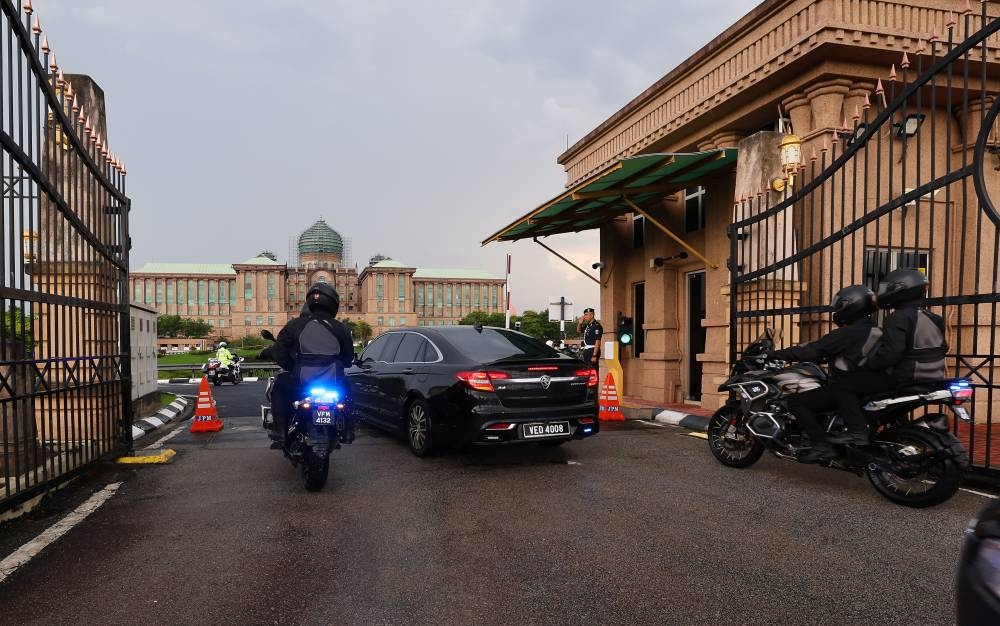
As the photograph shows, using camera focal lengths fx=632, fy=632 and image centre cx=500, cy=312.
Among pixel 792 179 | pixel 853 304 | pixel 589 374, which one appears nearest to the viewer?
pixel 853 304

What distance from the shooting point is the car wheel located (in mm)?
6281

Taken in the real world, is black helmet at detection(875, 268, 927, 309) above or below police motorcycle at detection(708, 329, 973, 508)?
above

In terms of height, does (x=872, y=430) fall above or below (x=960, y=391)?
below

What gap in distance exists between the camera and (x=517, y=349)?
673 centimetres

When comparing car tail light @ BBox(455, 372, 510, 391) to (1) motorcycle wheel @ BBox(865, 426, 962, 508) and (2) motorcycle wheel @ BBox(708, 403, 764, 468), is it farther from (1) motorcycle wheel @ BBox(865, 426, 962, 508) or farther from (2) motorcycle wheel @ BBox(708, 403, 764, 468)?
(1) motorcycle wheel @ BBox(865, 426, 962, 508)

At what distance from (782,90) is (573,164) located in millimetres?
7059

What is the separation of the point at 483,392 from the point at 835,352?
3.01m

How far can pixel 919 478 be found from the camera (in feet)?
15.5

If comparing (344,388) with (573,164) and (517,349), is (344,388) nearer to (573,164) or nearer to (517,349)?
(517,349)

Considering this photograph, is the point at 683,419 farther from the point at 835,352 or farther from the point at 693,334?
the point at 835,352

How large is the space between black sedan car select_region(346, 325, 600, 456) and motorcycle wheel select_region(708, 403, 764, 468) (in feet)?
3.86

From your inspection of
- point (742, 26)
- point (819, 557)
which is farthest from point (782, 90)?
point (819, 557)

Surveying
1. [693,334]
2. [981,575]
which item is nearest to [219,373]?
[693,334]

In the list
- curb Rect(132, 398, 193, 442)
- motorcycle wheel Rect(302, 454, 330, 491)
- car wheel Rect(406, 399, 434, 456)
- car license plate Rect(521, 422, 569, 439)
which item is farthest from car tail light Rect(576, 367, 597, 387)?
curb Rect(132, 398, 193, 442)
